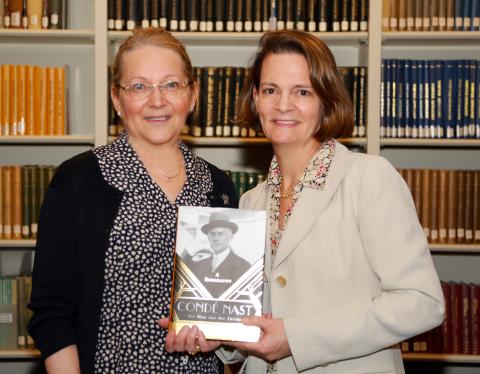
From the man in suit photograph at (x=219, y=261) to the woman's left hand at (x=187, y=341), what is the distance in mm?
118

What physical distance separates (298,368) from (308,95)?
822 mm

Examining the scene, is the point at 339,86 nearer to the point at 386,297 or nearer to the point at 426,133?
the point at 386,297

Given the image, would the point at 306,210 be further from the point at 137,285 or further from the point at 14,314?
the point at 14,314

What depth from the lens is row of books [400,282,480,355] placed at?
12.2 ft

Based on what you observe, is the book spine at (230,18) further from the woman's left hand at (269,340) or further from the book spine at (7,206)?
the woman's left hand at (269,340)

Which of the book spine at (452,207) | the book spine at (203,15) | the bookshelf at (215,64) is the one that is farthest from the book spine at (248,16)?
the book spine at (452,207)

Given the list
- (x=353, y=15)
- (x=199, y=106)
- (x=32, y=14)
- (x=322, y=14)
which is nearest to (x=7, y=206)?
(x=32, y=14)

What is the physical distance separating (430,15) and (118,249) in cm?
240

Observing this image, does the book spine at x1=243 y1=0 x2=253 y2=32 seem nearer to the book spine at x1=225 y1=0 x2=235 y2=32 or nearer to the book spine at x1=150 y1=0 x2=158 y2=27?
the book spine at x1=225 y1=0 x2=235 y2=32

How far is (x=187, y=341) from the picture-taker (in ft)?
6.28

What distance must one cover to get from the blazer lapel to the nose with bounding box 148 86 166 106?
0.54 metres

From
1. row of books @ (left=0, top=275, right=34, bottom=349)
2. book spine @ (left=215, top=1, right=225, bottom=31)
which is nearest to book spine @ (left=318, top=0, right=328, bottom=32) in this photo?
book spine @ (left=215, top=1, right=225, bottom=31)

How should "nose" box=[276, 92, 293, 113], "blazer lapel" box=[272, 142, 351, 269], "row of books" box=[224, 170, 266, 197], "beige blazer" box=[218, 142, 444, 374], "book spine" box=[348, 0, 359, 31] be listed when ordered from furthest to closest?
"row of books" box=[224, 170, 266, 197]
"book spine" box=[348, 0, 359, 31]
"nose" box=[276, 92, 293, 113]
"blazer lapel" box=[272, 142, 351, 269]
"beige blazer" box=[218, 142, 444, 374]

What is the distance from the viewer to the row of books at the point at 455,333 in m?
3.71
